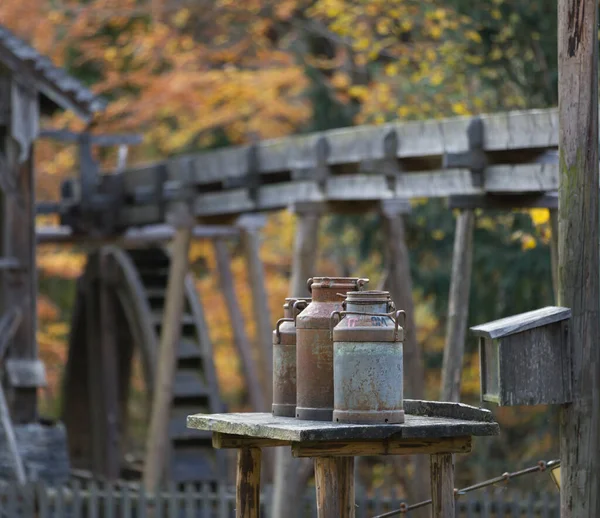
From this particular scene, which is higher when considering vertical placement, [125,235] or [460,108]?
[460,108]

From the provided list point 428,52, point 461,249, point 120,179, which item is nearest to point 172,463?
point 120,179

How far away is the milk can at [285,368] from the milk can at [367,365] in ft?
1.50

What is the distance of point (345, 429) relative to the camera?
5.33 meters

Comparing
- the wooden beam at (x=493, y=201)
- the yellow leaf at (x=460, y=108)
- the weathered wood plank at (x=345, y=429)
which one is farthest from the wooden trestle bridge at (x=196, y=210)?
the weathered wood plank at (x=345, y=429)

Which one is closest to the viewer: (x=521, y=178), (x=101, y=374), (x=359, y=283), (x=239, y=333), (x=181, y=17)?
(x=359, y=283)

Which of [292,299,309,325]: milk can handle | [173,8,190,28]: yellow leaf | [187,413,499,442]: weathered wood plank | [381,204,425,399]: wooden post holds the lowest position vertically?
[187,413,499,442]: weathered wood plank

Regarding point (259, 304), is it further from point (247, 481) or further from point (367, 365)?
point (367, 365)

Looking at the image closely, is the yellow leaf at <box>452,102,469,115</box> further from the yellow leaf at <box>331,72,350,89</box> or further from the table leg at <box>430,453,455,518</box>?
the table leg at <box>430,453,455,518</box>

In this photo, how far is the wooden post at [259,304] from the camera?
1390 centimetres

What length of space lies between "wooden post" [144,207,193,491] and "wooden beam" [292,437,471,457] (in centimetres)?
825

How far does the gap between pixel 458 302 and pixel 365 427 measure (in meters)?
4.61

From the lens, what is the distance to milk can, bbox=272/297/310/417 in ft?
19.6

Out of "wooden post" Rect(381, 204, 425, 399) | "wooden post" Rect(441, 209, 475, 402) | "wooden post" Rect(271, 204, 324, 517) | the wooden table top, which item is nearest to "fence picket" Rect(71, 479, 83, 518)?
"wooden post" Rect(271, 204, 324, 517)

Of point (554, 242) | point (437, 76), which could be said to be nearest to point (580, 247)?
point (554, 242)
